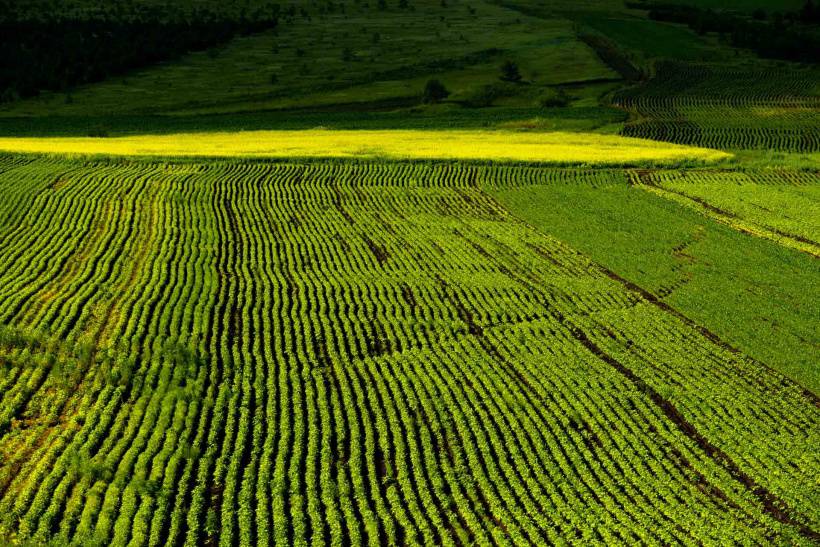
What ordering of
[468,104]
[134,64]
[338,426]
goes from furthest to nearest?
1. [134,64]
2. [468,104]
3. [338,426]

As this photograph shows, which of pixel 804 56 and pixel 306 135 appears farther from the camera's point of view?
pixel 804 56

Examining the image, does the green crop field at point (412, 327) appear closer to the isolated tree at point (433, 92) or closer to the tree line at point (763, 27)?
the isolated tree at point (433, 92)

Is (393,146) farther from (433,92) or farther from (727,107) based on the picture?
(727,107)

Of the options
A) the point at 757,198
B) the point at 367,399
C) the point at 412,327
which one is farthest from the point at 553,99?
the point at 367,399

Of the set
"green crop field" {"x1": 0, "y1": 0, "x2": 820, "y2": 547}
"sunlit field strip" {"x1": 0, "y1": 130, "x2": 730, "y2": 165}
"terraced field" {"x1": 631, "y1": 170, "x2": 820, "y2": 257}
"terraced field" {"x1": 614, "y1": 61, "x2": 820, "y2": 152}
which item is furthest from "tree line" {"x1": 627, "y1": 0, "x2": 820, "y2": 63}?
"terraced field" {"x1": 631, "y1": 170, "x2": 820, "y2": 257}

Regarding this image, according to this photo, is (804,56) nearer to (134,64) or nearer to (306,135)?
(306,135)

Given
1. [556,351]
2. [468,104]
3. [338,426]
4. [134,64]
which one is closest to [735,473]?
[556,351]

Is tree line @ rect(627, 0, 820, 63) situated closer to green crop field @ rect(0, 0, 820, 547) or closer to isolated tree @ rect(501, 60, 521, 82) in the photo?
green crop field @ rect(0, 0, 820, 547)

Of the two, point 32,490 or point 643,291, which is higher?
point 32,490
